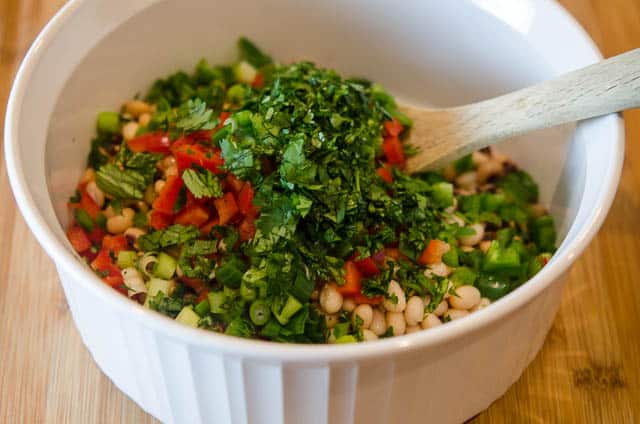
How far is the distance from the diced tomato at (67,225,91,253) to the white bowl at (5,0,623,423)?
49 mm

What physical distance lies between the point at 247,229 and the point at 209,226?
86 mm

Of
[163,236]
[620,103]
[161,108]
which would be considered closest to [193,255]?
[163,236]

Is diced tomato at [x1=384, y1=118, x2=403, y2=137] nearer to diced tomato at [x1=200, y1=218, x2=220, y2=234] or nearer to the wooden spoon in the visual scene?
the wooden spoon

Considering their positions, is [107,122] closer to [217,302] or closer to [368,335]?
[217,302]

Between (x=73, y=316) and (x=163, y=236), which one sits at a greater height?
(x=163, y=236)

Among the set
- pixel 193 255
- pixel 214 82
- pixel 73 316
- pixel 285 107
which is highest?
pixel 285 107

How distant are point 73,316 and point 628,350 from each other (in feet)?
3.37

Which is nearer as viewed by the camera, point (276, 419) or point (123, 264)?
point (276, 419)

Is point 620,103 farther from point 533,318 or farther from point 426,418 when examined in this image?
point 426,418

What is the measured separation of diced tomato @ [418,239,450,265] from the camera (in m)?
1.36

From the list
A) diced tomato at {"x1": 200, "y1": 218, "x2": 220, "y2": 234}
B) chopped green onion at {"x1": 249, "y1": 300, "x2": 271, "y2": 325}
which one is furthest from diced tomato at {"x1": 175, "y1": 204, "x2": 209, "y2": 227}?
chopped green onion at {"x1": 249, "y1": 300, "x2": 271, "y2": 325}

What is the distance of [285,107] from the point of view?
53.4 inches

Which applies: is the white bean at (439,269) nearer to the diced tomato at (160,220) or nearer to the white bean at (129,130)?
the diced tomato at (160,220)

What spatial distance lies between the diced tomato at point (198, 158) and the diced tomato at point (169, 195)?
0.08ft
